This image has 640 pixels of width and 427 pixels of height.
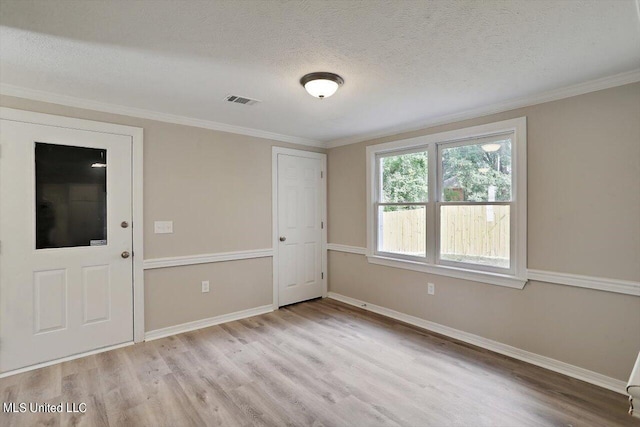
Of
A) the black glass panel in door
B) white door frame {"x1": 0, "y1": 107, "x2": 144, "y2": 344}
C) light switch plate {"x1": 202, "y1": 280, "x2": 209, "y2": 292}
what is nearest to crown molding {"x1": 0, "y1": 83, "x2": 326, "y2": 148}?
white door frame {"x1": 0, "y1": 107, "x2": 144, "y2": 344}

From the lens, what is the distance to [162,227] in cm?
337

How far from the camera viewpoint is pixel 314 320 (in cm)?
386

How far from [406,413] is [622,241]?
2.10m

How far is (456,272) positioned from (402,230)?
33.4 inches

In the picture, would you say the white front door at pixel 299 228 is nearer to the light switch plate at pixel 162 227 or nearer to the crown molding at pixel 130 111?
the crown molding at pixel 130 111

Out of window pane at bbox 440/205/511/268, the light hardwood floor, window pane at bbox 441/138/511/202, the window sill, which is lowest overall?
the light hardwood floor

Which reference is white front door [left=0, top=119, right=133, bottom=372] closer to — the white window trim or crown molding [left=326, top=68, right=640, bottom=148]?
the white window trim

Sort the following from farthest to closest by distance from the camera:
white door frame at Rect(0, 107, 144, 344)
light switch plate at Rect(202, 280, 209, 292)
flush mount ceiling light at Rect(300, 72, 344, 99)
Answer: light switch plate at Rect(202, 280, 209, 292) < white door frame at Rect(0, 107, 144, 344) < flush mount ceiling light at Rect(300, 72, 344, 99)

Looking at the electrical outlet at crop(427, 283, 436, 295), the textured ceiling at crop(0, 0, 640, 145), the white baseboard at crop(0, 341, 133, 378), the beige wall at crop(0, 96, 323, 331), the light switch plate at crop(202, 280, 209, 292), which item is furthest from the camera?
the light switch plate at crop(202, 280, 209, 292)

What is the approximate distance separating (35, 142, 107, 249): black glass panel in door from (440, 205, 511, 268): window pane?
3576 mm

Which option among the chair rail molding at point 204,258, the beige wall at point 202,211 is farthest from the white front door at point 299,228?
the chair rail molding at point 204,258

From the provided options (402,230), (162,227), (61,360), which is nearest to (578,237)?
(402,230)

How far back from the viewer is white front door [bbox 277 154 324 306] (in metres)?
4.36

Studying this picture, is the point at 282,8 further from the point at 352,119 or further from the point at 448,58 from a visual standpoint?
the point at 352,119
